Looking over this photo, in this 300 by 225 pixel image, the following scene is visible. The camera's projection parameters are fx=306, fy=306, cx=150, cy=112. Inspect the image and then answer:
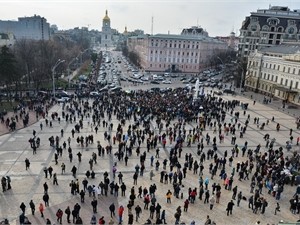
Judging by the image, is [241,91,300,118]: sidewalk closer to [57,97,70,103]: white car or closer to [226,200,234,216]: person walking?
[226,200,234,216]: person walking

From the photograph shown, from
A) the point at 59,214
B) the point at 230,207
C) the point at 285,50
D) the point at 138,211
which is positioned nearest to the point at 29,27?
the point at 285,50

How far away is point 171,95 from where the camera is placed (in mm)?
50031

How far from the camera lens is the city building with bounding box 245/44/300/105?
5250 cm

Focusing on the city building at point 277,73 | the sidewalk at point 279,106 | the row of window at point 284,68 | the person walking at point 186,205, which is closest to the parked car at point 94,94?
the sidewalk at point 279,106

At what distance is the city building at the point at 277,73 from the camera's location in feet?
172

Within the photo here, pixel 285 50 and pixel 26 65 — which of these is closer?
pixel 26 65

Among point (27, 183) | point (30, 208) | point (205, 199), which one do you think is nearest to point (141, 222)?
point (205, 199)

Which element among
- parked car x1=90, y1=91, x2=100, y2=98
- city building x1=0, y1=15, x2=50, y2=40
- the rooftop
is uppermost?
city building x1=0, y1=15, x2=50, y2=40

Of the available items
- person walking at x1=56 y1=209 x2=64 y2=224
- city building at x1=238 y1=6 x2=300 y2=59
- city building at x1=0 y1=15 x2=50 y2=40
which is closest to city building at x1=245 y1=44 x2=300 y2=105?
city building at x1=238 y1=6 x2=300 y2=59

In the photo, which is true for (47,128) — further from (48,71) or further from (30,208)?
(48,71)

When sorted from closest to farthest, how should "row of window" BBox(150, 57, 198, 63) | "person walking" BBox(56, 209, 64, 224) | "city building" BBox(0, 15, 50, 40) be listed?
"person walking" BBox(56, 209, 64, 224) → "row of window" BBox(150, 57, 198, 63) → "city building" BBox(0, 15, 50, 40)

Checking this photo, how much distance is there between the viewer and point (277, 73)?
189 feet

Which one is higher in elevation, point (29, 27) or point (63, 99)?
point (29, 27)

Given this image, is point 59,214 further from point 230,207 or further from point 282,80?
point 282,80
